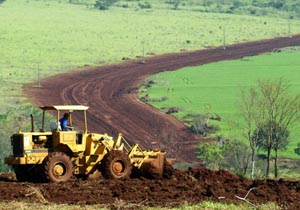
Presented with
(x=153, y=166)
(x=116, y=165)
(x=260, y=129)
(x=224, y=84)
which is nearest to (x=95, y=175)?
(x=116, y=165)

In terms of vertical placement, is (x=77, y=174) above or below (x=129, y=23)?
below

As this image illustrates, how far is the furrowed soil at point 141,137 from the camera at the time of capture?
24219 mm

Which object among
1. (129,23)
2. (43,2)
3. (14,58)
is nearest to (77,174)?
(14,58)

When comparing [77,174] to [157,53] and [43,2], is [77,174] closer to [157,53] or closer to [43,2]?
[157,53]

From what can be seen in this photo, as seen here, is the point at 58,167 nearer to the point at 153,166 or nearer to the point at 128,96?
the point at 153,166

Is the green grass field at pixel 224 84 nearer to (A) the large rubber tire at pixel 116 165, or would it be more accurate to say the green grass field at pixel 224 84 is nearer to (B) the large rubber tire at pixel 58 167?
(A) the large rubber tire at pixel 116 165

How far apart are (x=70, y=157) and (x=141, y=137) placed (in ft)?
116

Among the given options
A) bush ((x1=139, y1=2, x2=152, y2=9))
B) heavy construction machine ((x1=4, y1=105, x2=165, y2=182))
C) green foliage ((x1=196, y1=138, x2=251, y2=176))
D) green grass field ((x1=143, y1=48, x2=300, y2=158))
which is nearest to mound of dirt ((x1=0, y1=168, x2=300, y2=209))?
heavy construction machine ((x1=4, y1=105, x2=165, y2=182))

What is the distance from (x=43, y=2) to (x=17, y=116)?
81334 mm

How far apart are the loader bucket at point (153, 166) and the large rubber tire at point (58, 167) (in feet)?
8.12

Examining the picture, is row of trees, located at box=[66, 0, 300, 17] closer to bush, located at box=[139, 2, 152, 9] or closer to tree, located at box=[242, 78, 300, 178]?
bush, located at box=[139, 2, 152, 9]

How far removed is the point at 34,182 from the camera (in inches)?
1113

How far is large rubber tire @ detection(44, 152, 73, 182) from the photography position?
27.6 metres

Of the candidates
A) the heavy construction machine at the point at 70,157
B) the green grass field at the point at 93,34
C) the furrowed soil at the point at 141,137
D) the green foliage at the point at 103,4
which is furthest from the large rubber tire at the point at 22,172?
the green foliage at the point at 103,4
